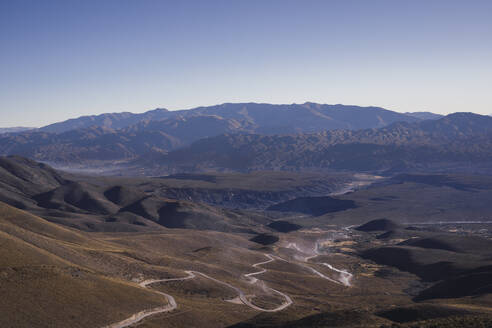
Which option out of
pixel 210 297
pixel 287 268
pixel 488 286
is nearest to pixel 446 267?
pixel 488 286

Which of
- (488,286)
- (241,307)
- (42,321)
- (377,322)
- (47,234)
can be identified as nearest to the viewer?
(42,321)

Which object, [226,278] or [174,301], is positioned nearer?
[174,301]

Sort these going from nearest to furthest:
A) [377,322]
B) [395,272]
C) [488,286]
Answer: [377,322] → [488,286] → [395,272]

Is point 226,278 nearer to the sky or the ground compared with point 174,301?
nearer to the ground

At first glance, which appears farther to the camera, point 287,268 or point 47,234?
point 287,268

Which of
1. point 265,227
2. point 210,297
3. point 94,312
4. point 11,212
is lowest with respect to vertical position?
point 265,227

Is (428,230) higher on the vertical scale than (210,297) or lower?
lower

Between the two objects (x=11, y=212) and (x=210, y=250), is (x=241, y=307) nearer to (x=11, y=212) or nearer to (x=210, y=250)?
(x=210, y=250)

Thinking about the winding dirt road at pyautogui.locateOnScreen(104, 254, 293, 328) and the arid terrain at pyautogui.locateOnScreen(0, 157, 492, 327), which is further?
the winding dirt road at pyautogui.locateOnScreen(104, 254, 293, 328)

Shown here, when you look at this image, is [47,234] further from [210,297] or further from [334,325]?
[334,325]

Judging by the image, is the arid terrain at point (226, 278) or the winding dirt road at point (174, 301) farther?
the winding dirt road at point (174, 301)
